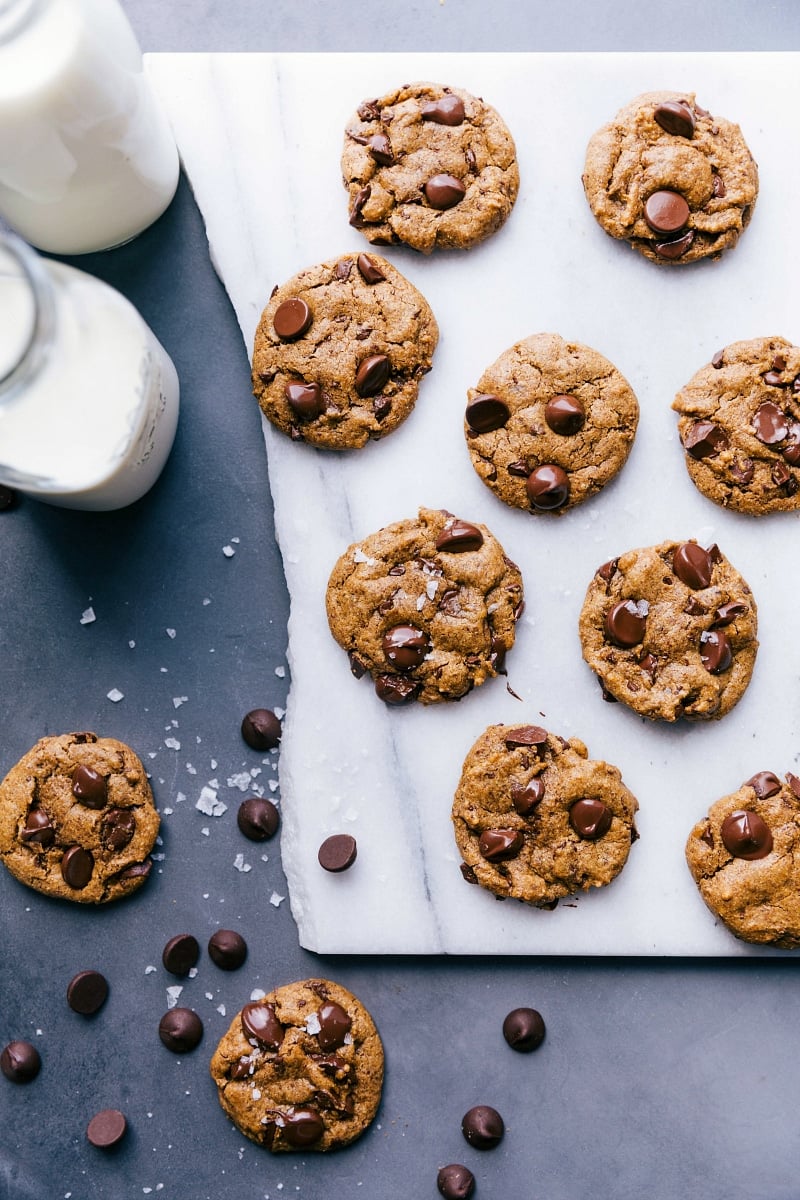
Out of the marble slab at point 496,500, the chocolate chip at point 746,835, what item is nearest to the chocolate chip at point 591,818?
the marble slab at point 496,500

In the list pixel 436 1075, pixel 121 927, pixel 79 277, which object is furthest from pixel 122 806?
pixel 79 277

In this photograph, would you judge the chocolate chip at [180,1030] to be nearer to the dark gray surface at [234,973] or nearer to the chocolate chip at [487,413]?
the dark gray surface at [234,973]


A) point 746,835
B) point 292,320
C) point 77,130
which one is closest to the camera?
point 77,130

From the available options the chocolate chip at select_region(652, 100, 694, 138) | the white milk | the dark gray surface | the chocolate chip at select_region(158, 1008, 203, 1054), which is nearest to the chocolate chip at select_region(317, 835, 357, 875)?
the dark gray surface

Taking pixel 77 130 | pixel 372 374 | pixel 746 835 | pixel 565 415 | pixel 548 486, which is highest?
pixel 77 130

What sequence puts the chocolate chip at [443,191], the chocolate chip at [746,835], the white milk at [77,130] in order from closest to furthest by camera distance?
1. the white milk at [77,130]
2. the chocolate chip at [746,835]
3. the chocolate chip at [443,191]

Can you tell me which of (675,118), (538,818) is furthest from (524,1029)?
(675,118)

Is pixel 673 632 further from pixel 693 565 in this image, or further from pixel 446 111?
pixel 446 111
